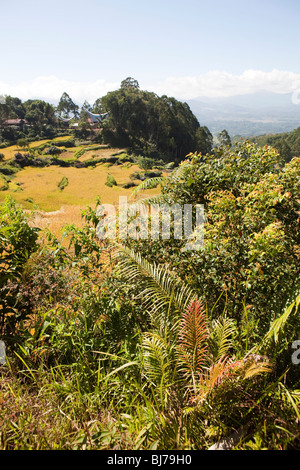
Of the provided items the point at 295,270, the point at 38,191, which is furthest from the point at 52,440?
the point at 38,191

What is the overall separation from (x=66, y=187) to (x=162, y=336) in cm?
3200

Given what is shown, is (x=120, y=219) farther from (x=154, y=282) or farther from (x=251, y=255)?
(x=251, y=255)

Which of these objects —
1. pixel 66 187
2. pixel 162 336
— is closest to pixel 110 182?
pixel 66 187

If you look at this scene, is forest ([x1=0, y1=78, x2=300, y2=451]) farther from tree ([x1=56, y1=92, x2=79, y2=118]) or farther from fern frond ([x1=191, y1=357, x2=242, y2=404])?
tree ([x1=56, y1=92, x2=79, y2=118])

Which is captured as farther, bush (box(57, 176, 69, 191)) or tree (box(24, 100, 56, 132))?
tree (box(24, 100, 56, 132))

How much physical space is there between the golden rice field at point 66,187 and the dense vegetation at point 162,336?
47.6 ft

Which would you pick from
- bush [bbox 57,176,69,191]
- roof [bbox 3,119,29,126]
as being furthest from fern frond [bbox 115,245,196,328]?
roof [bbox 3,119,29,126]

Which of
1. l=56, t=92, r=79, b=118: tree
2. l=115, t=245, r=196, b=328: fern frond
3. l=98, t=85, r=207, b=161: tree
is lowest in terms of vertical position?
l=115, t=245, r=196, b=328: fern frond

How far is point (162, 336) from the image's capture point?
2.51 metres

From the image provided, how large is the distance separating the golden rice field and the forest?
47.0ft

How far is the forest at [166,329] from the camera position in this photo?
74.8 inches

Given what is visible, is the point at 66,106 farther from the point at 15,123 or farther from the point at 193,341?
the point at 193,341

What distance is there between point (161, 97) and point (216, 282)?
189 ft

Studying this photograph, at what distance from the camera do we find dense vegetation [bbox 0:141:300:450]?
6.23 ft
